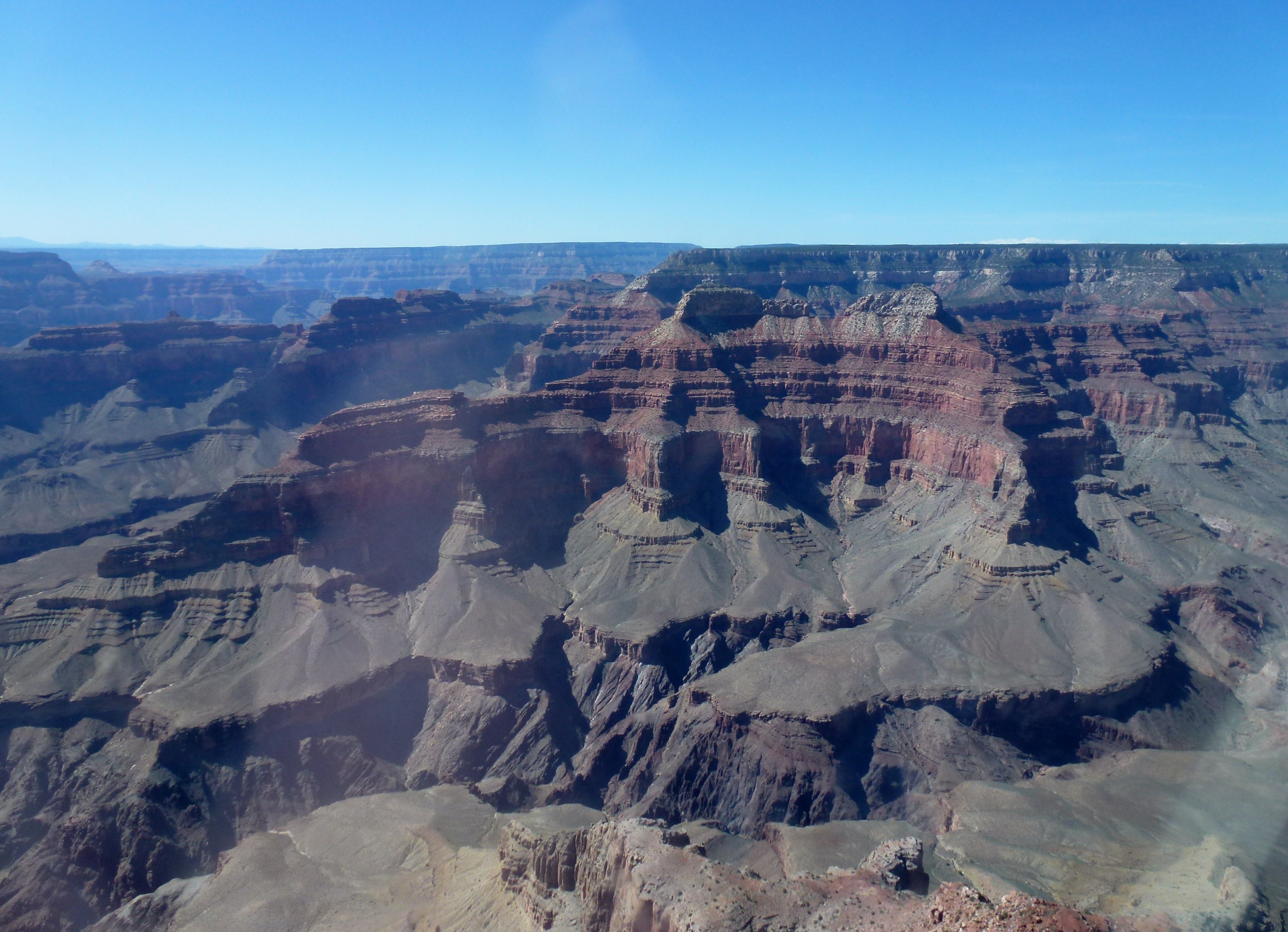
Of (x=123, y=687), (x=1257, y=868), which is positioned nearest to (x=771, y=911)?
(x=1257, y=868)

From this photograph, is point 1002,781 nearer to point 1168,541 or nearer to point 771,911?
point 771,911

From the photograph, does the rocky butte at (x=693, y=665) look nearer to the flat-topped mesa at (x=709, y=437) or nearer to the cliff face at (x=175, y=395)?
the flat-topped mesa at (x=709, y=437)

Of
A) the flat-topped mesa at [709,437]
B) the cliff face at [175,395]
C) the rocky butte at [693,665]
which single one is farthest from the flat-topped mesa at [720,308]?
the cliff face at [175,395]

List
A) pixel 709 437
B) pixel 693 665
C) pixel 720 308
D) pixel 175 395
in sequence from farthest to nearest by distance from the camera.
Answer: pixel 175 395 → pixel 720 308 → pixel 709 437 → pixel 693 665

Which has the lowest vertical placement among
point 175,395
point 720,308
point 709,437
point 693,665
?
point 693,665

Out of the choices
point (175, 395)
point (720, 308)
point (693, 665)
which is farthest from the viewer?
point (175, 395)

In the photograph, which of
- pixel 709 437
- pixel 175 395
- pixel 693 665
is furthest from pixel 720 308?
pixel 175 395

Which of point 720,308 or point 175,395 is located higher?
point 720,308

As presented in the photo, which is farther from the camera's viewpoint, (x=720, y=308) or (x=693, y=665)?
(x=720, y=308)

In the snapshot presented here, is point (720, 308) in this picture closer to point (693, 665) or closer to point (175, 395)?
point (693, 665)

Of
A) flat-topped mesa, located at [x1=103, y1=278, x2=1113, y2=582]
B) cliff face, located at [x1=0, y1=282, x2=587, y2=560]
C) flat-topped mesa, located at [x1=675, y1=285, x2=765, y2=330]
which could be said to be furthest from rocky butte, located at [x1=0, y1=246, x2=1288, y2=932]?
cliff face, located at [x1=0, y1=282, x2=587, y2=560]
